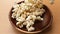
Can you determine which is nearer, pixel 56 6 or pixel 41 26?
pixel 41 26

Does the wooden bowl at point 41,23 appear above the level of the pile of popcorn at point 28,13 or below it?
below

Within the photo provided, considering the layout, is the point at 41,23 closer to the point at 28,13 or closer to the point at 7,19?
the point at 28,13

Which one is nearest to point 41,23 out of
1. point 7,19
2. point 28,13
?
point 28,13

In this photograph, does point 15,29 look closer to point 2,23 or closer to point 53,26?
point 2,23

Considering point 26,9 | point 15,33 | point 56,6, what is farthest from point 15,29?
point 56,6

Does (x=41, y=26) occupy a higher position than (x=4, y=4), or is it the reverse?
(x=4, y=4)

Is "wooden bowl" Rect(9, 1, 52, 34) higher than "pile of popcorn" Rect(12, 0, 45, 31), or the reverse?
"pile of popcorn" Rect(12, 0, 45, 31)

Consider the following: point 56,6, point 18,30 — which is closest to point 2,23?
point 18,30
